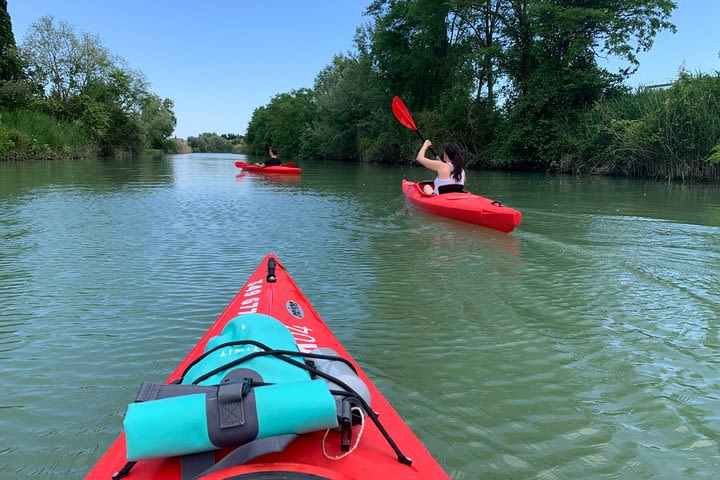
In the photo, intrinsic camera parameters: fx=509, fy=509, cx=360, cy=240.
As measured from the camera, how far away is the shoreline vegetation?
1630 cm

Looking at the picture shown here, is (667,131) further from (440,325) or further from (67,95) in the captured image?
(67,95)

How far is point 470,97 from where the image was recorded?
25.7 metres

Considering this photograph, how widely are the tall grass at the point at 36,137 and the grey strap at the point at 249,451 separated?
23.9 meters

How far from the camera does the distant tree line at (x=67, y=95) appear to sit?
81.4 feet

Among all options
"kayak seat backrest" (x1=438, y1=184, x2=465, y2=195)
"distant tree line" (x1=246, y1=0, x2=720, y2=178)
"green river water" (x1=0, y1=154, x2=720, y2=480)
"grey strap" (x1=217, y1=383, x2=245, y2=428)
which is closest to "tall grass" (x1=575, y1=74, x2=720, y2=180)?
"distant tree line" (x1=246, y1=0, x2=720, y2=178)

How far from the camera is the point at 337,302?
13.5 feet

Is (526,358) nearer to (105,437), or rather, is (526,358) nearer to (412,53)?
(105,437)

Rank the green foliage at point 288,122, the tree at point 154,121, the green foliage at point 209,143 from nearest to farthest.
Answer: the tree at point 154,121 → the green foliage at point 288,122 → the green foliage at point 209,143

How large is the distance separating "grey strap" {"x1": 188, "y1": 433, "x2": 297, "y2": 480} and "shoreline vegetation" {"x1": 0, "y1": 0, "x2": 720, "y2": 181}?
16.0m

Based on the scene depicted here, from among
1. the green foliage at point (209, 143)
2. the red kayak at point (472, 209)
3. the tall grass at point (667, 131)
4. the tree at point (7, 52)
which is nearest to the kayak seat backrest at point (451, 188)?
the red kayak at point (472, 209)

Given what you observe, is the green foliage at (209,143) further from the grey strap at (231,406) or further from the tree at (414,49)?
the grey strap at (231,406)

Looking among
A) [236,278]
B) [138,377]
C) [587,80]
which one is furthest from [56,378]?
[587,80]

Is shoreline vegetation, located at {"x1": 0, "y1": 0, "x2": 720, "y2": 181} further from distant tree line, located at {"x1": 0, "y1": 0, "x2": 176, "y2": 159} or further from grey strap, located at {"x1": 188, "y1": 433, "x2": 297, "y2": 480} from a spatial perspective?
grey strap, located at {"x1": 188, "y1": 433, "x2": 297, "y2": 480}

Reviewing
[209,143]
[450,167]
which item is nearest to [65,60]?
[450,167]
